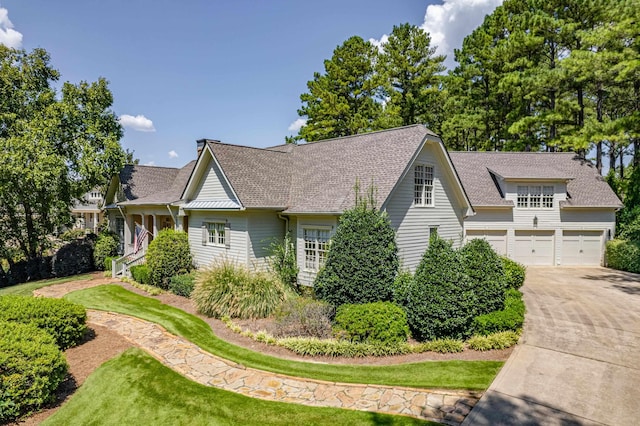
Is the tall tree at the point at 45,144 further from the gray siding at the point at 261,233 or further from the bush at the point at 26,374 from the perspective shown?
the bush at the point at 26,374

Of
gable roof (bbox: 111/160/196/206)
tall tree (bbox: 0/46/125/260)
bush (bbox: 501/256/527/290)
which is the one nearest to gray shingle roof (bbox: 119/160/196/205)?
gable roof (bbox: 111/160/196/206)

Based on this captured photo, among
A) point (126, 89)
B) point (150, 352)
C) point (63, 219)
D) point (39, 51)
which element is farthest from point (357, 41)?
point (150, 352)

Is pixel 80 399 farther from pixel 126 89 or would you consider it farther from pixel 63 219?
pixel 126 89

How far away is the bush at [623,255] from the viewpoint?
1989 centimetres

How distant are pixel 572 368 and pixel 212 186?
15.3m

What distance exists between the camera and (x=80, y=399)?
24.0 ft

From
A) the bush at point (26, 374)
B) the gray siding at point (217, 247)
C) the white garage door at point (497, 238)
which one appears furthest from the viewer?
the white garage door at point (497, 238)

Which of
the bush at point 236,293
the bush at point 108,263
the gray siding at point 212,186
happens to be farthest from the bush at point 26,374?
the bush at point 108,263

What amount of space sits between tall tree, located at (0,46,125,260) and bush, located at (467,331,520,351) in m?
23.6

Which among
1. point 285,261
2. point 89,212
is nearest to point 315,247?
point 285,261

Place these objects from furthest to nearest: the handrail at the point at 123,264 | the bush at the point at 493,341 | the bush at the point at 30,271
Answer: the bush at the point at 30,271
the handrail at the point at 123,264
the bush at the point at 493,341

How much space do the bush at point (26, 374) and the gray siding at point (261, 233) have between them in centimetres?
825

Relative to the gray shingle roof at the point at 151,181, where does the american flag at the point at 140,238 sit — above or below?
below

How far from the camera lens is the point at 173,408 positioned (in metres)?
6.77
